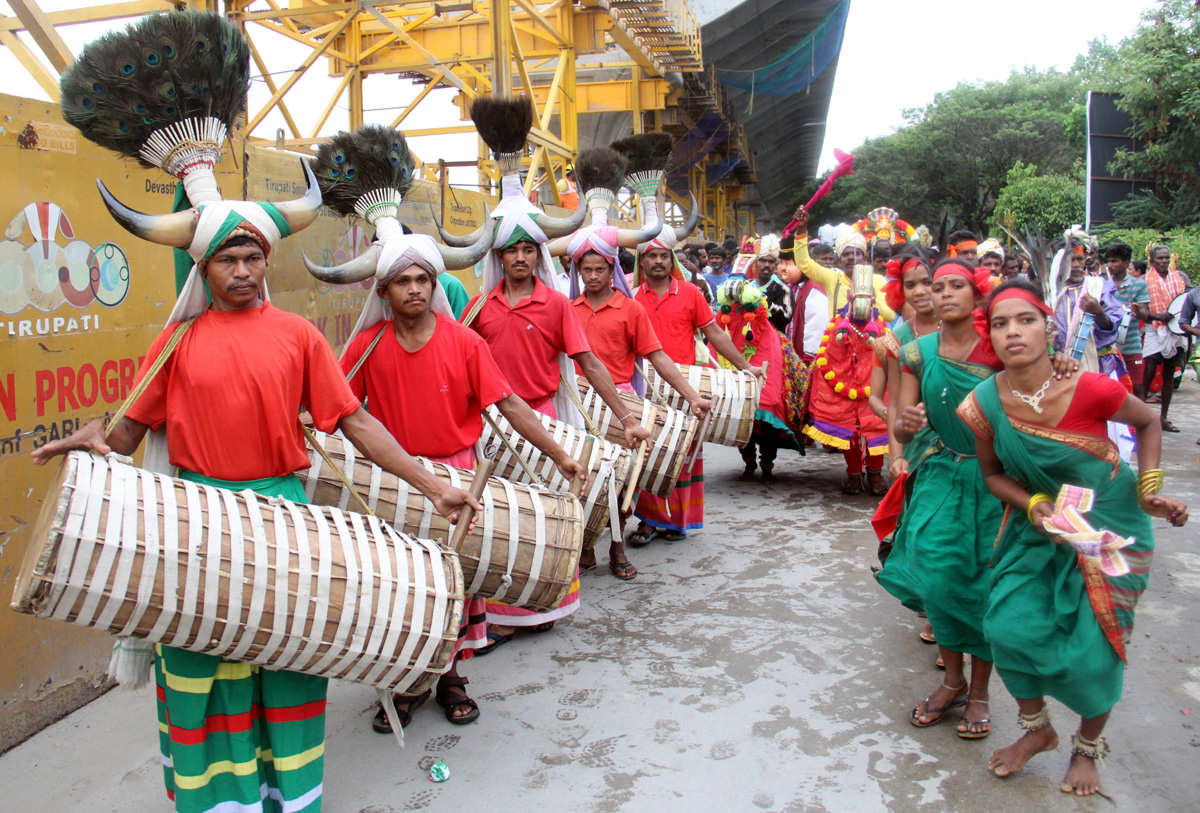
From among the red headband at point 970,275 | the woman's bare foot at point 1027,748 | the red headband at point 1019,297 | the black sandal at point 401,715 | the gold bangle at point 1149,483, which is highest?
the red headband at point 970,275

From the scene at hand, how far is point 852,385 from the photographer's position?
24.7ft

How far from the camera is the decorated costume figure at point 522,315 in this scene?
446 cm

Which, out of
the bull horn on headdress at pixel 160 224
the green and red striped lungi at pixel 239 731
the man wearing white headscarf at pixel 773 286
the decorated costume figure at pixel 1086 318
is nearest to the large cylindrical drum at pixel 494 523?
the green and red striped lungi at pixel 239 731

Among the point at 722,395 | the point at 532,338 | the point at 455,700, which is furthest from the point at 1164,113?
the point at 455,700

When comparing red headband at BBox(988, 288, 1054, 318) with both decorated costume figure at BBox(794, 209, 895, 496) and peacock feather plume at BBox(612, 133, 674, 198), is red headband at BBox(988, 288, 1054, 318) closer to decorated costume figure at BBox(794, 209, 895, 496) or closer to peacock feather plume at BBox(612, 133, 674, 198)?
peacock feather plume at BBox(612, 133, 674, 198)

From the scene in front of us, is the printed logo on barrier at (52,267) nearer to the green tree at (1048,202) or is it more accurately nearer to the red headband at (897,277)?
the red headband at (897,277)

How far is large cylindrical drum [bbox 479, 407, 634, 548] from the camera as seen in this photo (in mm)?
4156

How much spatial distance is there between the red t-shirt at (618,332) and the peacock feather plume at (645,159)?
1050mm

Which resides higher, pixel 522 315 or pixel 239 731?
pixel 522 315

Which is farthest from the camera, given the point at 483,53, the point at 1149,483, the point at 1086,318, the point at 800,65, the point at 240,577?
the point at 800,65

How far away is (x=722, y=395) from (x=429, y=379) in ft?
9.64

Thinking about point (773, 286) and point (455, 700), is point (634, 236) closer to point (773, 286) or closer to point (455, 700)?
point (455, 700)

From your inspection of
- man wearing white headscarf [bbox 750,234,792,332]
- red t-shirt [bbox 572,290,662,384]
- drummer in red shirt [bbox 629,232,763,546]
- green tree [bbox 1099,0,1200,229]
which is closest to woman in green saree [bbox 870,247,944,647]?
red t-shirt [bbox 572,290,662,384]

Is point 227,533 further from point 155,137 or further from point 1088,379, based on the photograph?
point 1088,379
